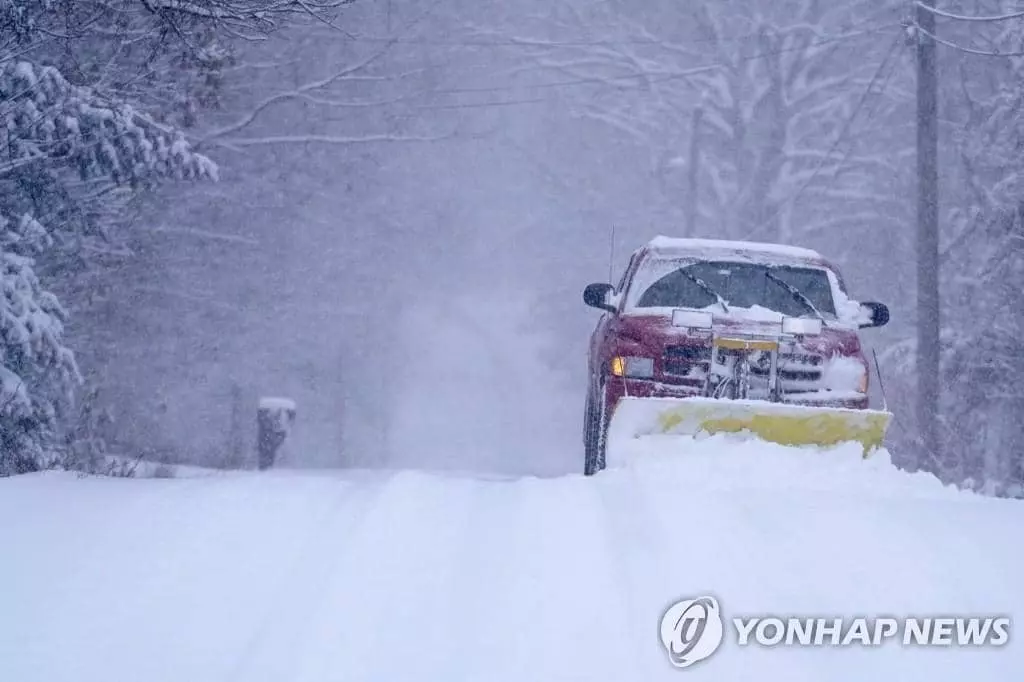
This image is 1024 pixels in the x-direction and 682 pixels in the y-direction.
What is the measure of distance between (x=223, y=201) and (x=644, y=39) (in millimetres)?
15415

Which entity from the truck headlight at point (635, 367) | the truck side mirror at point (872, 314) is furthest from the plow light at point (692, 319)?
the truck side mirror at point (872, 314)

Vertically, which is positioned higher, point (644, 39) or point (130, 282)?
point (644, 39)

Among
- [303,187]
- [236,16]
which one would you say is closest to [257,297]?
[303,187]

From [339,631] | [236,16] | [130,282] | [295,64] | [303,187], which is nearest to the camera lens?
[339,631]

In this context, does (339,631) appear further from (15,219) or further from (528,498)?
(15,219)

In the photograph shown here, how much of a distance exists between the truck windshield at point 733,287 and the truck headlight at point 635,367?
839 millimetres

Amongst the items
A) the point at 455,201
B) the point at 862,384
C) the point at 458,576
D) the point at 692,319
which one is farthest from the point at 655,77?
the point at 458,576

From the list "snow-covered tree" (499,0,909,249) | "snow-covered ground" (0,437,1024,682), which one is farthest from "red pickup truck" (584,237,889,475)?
"snow-covered tree" (499,0,909,249)

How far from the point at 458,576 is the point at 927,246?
47.0 feet

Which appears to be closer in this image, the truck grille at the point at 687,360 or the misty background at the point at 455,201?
the truck grille at the point at 687,360

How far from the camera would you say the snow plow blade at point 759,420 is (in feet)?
25.1

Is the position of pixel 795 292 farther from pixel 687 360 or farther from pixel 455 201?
pixel 455 201

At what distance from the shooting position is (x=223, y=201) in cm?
2411

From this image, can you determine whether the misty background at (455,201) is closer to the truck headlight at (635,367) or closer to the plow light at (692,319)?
the truck headlight at (635,367)
